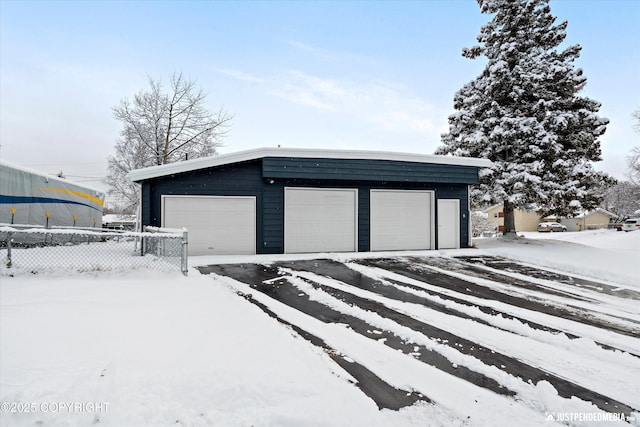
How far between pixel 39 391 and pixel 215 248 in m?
8.11

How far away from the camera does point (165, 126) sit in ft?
62.8

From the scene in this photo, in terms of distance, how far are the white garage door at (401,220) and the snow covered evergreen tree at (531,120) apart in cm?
328

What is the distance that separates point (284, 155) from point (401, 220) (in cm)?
494

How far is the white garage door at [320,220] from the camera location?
10.7 metres

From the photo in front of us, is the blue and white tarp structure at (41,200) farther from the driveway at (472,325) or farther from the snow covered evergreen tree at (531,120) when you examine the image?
the snow covered evergreen tree at (531,120)

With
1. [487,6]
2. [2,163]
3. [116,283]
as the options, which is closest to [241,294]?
[116,283]

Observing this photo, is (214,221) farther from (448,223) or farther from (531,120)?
(531,120)

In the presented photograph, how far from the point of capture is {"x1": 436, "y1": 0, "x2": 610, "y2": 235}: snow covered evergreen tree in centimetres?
1230

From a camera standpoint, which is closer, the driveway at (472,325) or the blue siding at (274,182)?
the driveway at (472,325)

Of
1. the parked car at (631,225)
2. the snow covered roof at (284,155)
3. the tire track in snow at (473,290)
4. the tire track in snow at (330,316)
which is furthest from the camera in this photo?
the parked car at (631,225)

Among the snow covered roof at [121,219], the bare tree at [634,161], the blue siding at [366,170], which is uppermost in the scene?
the bare tree at [634,161]

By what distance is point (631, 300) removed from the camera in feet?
18.0

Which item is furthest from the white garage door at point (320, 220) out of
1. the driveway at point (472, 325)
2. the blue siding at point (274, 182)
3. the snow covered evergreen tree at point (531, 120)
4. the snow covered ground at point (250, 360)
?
the snow covered evergreen tree at point (531, 120)

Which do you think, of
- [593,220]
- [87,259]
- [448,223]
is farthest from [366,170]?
[593,220]
